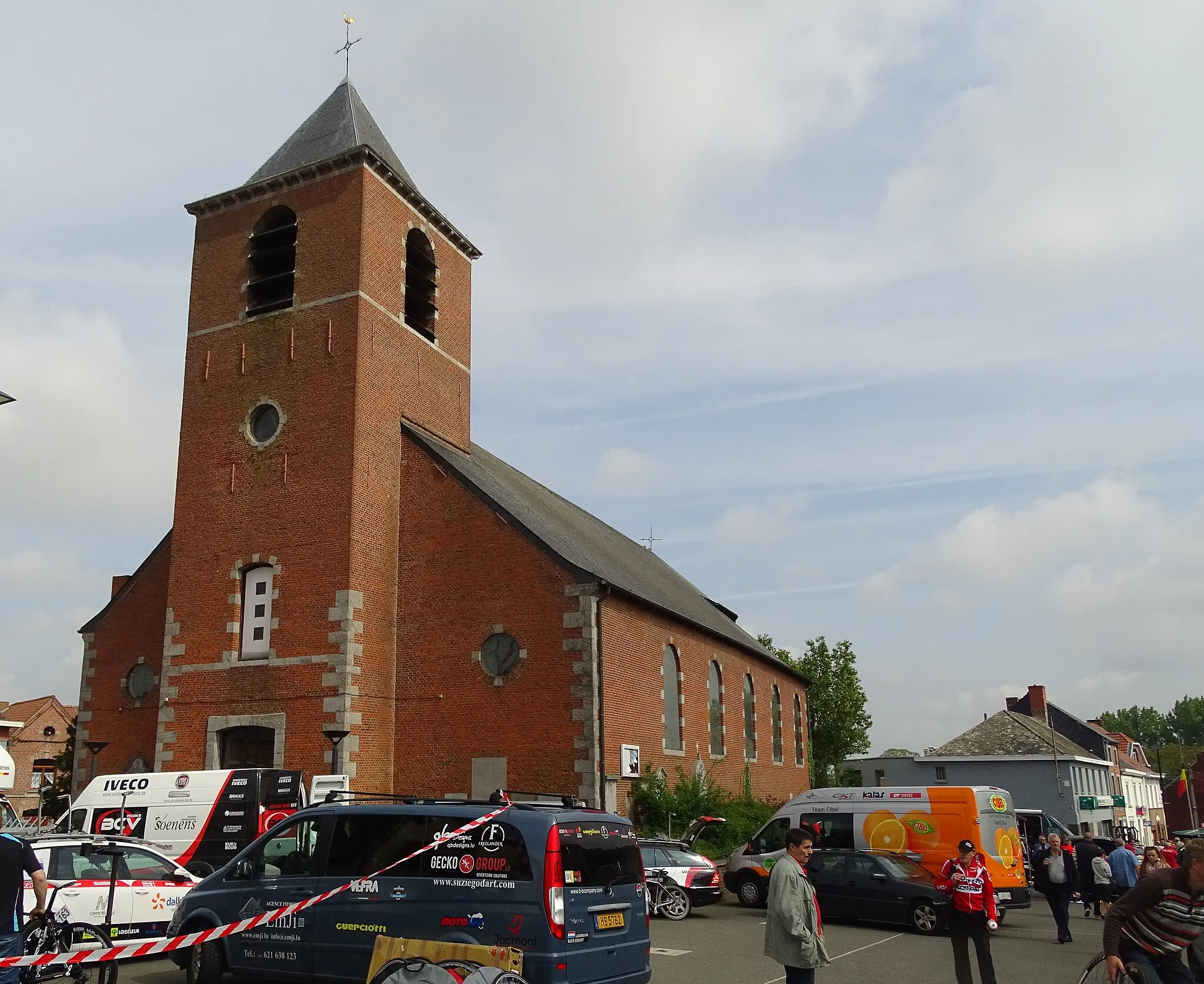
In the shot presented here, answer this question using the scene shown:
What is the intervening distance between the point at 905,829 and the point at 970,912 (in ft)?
29.0

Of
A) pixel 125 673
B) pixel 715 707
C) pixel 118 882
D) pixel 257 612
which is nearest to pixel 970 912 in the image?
pixel 118 882

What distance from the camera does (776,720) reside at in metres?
38.5

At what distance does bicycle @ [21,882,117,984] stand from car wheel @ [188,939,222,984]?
722 millimetres

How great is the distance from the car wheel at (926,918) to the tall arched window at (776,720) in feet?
68.5

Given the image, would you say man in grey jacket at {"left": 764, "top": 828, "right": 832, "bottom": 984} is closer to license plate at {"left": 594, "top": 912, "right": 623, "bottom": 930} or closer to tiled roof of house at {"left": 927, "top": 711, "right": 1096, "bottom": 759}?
license plate at {"left": 594, "top": 912, "right": 623, "bottom": 930}

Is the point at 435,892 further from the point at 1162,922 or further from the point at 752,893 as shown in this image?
the point at 752,893

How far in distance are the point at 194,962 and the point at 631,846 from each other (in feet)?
14.5

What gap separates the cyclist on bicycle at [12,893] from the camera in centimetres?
732

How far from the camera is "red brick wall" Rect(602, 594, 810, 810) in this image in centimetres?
2350

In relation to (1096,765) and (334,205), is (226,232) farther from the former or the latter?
(1096,765)

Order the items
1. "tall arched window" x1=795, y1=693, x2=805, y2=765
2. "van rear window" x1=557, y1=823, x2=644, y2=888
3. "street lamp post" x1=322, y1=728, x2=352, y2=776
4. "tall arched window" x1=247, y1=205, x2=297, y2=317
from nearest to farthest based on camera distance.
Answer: "van rear window" x1=557, y1=823, x2=644, y2=888 < "street lamp post" x1=322, y1=728, x2=352, y2=776 < "tall arched window" x1=247, y1=205, x2=297, y2=317 < "tall arched window" x1=795, y1=693, x2=805, y2=765

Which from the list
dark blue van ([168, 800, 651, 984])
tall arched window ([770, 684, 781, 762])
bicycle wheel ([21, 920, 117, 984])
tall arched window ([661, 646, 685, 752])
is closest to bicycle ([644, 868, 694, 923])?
dark blue van ([168, 800, 651, 984])

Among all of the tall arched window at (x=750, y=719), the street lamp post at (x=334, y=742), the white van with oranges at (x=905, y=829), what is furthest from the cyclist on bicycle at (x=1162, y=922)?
the tall arched window at (x=750, y=719)

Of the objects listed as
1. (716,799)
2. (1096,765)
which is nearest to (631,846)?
(716,799)
